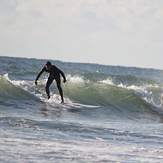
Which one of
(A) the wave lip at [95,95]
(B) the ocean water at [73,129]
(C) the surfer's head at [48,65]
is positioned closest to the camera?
(B) the ocean water at [73,129]

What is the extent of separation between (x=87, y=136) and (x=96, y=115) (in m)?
4.77

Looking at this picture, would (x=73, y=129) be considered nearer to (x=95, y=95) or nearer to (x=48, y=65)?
(x=48, y=65)

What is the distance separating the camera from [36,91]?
14992 millimetres

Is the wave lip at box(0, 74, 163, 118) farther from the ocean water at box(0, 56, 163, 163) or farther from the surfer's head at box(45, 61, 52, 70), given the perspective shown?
the surfer's head at box(45, 61, 52, 70)

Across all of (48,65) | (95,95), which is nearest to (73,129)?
(48,65)

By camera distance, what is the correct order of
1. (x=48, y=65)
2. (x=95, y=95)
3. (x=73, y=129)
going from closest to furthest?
(x=73, y=129) < (x=48, y=65) < (x=95, y=95)

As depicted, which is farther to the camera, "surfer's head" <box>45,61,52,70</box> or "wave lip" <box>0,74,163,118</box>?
"wave lip" <box>0,74,163,118</box>

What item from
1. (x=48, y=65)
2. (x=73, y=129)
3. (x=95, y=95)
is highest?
(x=48, y=65)

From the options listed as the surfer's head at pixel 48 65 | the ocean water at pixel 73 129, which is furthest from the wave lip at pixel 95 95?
the surfer's head at pixel 48 65

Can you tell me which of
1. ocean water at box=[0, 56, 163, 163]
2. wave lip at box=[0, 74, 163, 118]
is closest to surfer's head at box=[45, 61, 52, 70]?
ocean water at box=[0, 56, 163, 163]

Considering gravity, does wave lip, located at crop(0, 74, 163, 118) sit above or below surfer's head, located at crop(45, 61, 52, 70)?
below

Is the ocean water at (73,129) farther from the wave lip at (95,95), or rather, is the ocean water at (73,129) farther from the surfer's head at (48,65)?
the surfer's head at (48,65)

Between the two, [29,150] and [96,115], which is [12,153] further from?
[96,115]

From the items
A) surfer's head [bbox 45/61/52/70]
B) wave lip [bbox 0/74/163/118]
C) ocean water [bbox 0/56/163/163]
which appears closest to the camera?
ocean water [bbox 0/56/163/163]
